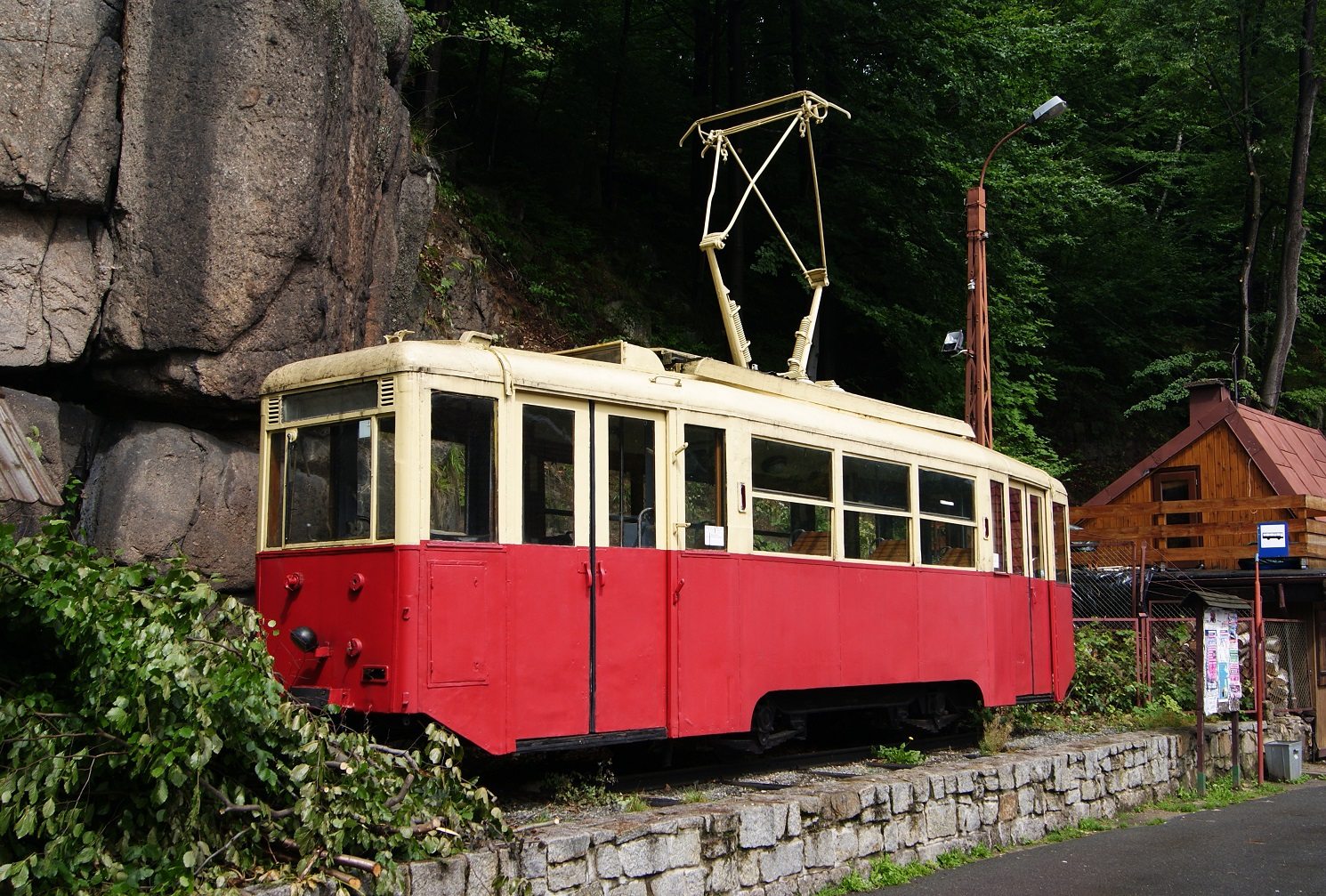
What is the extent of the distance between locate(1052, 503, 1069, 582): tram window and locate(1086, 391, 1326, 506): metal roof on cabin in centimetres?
906

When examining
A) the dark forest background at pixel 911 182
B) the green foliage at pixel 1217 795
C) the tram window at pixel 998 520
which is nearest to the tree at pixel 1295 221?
the dark forest background at pixel 911 182

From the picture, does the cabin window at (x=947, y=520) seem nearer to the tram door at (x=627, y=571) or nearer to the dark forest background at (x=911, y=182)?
the tram door at (x=627, y=571)

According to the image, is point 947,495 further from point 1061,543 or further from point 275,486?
point 275,486

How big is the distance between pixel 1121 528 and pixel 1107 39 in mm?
17532

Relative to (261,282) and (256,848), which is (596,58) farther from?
(256,848)

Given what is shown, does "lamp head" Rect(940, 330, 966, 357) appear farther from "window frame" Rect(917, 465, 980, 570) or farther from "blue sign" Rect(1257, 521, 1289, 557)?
"blue sign" Rect(1257, 521, 1289, 557)

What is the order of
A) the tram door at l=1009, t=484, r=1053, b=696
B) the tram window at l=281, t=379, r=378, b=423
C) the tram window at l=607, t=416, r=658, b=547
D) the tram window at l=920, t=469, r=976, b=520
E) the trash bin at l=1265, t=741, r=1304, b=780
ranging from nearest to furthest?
the tram window at l=281, t=379, r=378, b=423, the tram window at l=607, t=416, r=658, b=547, the tram window at l=920, t=469, r=976, b=520, the tram door at l=1009, t=484, r=1053, b=696, the trash bin at l=1265, t=741, r=1304, b=780

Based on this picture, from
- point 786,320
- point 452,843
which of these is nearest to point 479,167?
point 786,320

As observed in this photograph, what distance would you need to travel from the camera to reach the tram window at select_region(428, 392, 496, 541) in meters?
7.75

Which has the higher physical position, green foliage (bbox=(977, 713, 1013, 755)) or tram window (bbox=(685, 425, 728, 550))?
tram window (bbox=(685, 425, 728, 550))

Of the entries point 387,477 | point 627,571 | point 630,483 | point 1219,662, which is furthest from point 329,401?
point 1219,662

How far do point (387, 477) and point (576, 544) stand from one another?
1.27 metres

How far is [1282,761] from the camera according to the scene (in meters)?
14.7

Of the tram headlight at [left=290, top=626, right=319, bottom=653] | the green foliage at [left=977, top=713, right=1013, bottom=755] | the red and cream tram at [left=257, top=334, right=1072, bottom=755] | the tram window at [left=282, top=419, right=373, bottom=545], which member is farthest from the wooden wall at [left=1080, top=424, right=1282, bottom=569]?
the tram headlight at [left=290, top=626, right=319, bottom=653]
